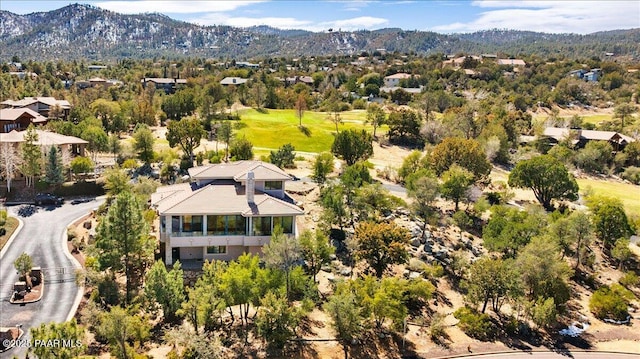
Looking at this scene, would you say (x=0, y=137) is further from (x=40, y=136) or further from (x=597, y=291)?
(x=597, y=291)

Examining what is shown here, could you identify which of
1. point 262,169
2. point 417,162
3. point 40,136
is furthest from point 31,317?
point 417,162

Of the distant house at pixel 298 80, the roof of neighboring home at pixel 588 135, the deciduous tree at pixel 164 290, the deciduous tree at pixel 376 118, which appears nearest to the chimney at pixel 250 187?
the deciduous tree at pixel 164 290

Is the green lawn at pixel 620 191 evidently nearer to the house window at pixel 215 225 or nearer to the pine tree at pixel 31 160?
the house window at pixel 215 225

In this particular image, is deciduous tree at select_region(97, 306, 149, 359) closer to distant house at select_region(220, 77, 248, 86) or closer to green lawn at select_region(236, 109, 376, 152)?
green lawn at select_region(236, 109, 376, 152)

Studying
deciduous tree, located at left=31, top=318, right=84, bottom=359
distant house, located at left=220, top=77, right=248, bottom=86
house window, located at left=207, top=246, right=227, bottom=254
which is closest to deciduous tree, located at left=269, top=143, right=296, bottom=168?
house window, located at left=207, top=246, right=227, bottom=254

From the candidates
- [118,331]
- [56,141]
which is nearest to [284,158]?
Result: [56,141]
